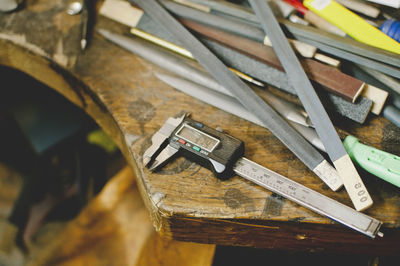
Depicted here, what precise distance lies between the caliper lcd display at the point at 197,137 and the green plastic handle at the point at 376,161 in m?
0.26

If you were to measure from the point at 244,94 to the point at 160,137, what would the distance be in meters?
0.20

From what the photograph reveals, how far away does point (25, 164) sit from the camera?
4.39ft

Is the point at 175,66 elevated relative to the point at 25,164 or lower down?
elevated

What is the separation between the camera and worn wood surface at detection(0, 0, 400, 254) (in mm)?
562

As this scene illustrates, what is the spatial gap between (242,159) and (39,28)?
672mm

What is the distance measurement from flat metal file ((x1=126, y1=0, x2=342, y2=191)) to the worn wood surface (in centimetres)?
3

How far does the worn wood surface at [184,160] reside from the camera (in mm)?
562

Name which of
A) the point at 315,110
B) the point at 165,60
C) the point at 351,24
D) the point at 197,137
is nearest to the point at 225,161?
the point at 197,137

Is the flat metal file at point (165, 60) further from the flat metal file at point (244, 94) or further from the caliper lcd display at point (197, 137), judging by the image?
the caliper lcd display at point (197, 137)

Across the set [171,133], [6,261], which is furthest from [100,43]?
[6,261]

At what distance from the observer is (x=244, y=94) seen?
65cm

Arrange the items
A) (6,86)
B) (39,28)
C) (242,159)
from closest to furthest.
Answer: (242,159)
(39,28)
(6,86)

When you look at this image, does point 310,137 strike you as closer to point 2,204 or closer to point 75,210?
point 75,210

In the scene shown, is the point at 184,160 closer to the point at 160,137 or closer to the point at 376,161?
the point at 160,137
